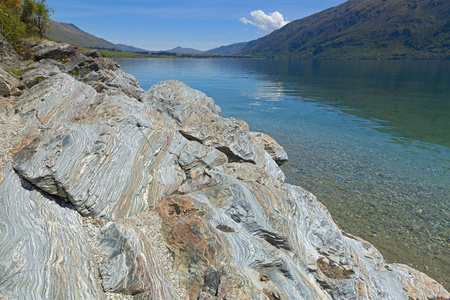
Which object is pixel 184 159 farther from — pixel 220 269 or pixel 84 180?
pixel 220 269

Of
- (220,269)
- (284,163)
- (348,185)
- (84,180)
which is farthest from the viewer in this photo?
(284,163)

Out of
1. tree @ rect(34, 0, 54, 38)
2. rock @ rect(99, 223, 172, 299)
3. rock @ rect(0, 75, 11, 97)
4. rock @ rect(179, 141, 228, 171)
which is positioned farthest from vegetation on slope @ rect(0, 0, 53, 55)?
rock @ rect(99, 223, 172, 299)

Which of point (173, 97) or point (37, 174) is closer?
point (37, 174)

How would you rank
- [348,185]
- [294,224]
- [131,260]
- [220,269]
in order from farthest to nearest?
1. [348,185]
2. [294,224]
3. [220,269]
4. [131,260]

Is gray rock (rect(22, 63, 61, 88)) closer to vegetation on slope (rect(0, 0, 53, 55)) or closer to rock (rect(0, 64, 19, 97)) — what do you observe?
rock (rect(0, 64, 19, 97))

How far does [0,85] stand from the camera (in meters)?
15.8

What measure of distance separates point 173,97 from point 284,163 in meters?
13.6

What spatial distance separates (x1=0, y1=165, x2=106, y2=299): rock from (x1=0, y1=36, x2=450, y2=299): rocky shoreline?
0.03 metres

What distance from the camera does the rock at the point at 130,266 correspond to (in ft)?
25.3

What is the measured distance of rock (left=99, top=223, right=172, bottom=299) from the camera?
7719 millimetres

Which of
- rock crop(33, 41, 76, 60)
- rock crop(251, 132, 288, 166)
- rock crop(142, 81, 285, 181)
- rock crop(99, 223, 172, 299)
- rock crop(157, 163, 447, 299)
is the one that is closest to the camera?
rock crop(99, 223, 172, 299)

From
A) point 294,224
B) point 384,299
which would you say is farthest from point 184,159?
point 384,299

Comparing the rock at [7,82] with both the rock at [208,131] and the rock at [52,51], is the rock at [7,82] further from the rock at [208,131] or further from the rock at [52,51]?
the rock at [52,51]

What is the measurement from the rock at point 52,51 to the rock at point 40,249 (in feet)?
87.5
